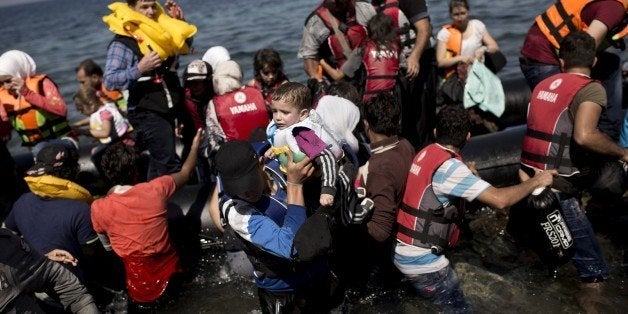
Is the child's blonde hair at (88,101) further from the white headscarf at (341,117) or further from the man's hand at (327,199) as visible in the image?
the man's hand at (327,199)

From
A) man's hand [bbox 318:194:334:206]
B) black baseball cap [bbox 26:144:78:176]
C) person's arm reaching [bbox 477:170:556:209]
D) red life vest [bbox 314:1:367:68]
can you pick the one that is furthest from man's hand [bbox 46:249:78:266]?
red life vest [bbox 314:1:367:68]

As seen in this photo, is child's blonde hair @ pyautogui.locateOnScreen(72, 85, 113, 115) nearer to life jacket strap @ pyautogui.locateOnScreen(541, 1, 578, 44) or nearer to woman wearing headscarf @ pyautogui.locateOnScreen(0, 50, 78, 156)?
woman wearing headscarf @ pyautogui.locateOnScreen(0, 50, 78, 156)

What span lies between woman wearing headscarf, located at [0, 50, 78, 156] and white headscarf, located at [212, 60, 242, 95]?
1.63 metres

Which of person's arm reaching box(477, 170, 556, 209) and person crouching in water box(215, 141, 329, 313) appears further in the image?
person's arm reaching box(477, 170, 556, 209)

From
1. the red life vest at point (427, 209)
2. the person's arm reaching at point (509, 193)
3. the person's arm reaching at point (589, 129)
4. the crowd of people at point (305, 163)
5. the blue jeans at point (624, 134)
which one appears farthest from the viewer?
the blue jeans at point (624, 134)

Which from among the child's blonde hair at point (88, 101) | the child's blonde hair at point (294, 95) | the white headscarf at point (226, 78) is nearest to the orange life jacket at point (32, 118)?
the child's blonde hair at point (88, 101)

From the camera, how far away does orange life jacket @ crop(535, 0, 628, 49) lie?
416cm

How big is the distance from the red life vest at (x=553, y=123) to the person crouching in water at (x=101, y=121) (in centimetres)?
382

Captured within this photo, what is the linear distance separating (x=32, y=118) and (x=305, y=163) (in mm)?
4041

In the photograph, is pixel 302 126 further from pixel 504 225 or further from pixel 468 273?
pixel 504 225

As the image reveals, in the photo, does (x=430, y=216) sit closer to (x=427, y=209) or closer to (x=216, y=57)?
(x=427, y=209)

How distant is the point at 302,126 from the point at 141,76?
2352mm

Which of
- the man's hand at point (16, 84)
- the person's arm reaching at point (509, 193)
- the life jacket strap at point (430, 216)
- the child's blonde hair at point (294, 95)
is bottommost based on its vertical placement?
the life jacket strap at point (430, 216)

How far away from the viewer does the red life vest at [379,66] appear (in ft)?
15.0
